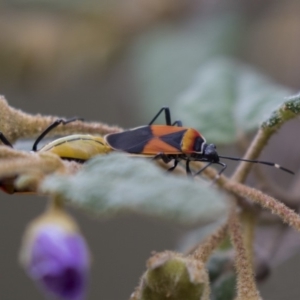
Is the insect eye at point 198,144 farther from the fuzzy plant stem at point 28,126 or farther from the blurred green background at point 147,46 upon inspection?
the blurred green background at point 147,46

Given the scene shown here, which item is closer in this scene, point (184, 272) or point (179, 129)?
point (184, 272)

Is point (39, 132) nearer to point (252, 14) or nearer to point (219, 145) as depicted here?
point (219, 145)

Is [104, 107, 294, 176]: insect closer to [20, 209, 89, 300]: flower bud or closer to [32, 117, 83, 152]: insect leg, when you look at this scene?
[32, 117, 83, 152]: insect leg

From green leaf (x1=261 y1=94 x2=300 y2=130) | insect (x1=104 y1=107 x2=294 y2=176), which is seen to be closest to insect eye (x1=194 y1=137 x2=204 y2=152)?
insect (x1=104 y1=107 x2=294 y2=176)

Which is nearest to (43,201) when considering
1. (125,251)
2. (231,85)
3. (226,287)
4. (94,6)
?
(125,251)

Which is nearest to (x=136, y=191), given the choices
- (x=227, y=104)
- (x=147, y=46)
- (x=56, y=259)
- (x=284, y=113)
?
(x=56, y=259)

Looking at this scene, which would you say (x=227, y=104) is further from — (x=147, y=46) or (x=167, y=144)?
(x=147, y=46)
